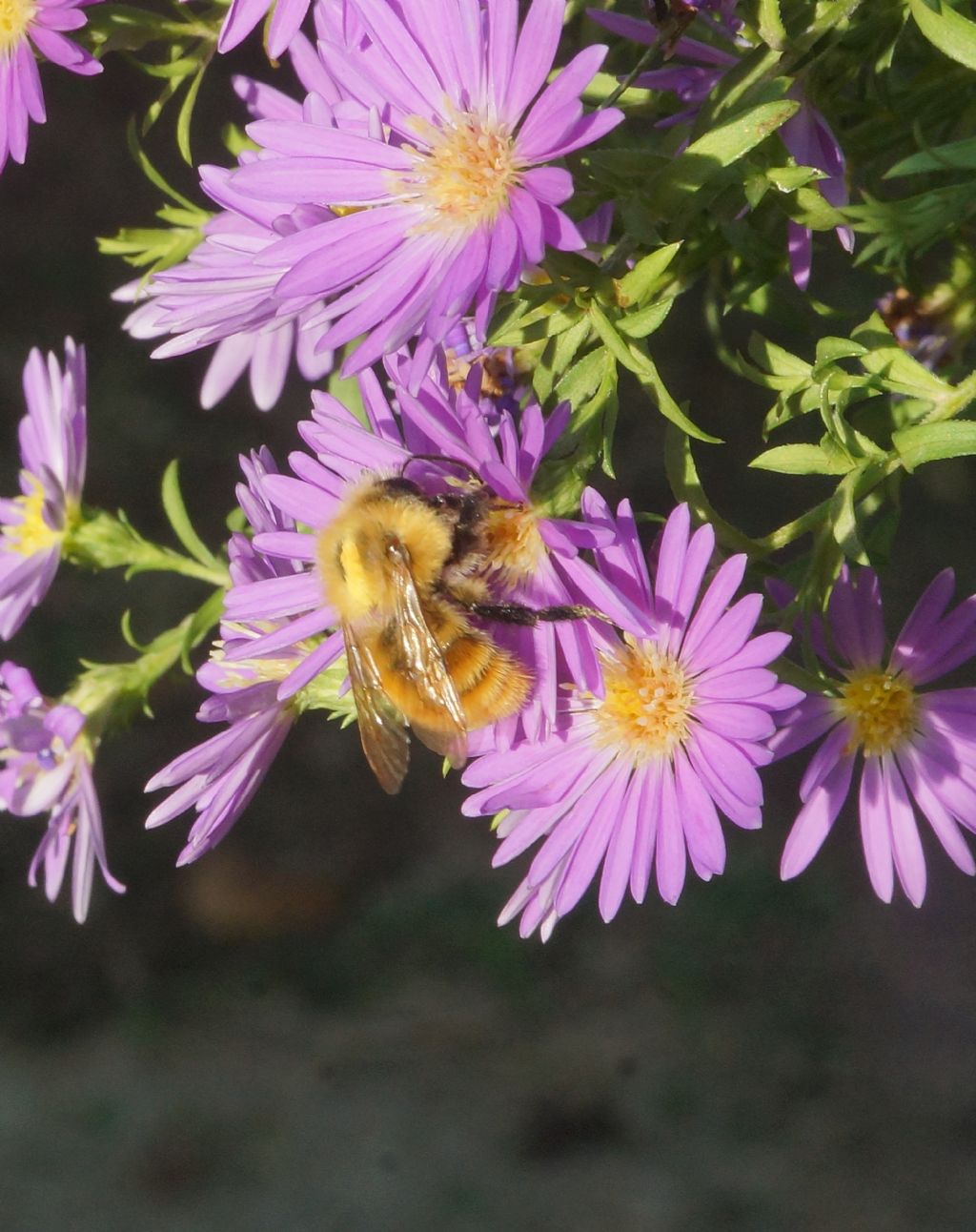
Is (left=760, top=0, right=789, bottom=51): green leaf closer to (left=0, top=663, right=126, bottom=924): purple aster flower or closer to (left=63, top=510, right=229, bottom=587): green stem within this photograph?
(left=63, top=510, right=229, bottom=587): green stem

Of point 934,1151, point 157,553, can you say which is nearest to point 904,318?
point 157,553

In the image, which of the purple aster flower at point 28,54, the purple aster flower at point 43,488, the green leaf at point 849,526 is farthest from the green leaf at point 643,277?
the purple aster flower at point 43,488

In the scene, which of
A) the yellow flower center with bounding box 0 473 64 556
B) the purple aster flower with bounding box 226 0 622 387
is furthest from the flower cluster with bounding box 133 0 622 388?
the yellow flower center with bounding box 0 473 64 556

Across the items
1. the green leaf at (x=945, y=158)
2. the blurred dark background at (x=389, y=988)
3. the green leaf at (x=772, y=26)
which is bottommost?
the blurred dark background at (x=389, y=988)

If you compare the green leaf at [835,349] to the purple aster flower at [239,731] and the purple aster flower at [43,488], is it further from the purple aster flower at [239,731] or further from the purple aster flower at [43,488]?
the purple aster flower at [43,488]

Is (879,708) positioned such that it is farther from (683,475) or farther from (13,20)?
(13,20)

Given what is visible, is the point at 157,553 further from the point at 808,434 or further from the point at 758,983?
the point at 758,983

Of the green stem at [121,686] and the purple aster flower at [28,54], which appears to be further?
the green stem at [121,686]
